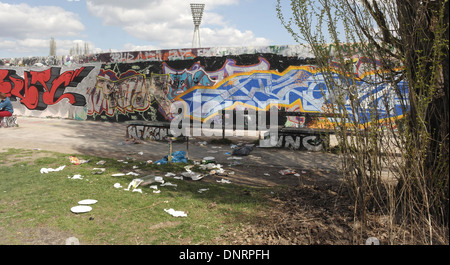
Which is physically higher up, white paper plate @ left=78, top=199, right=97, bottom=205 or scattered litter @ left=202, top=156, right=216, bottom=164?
scattered litter @ left=202, top=156, right=216, bottom=164

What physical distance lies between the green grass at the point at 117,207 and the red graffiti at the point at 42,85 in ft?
36.5

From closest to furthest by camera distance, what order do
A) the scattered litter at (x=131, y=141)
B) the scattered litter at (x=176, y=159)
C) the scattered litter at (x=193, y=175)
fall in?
the scattered litter at (x=193, y=175) < the scattered litter at (x=176, y=159) < the scattered litter at (x=131, y=141)

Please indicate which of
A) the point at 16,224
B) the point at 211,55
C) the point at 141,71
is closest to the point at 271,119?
the point at 211,55

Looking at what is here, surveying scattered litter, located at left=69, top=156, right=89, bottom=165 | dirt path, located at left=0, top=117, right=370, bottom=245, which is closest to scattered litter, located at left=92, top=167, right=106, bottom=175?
scattered litter, located at left=69, top=156, right=89, bottom=165

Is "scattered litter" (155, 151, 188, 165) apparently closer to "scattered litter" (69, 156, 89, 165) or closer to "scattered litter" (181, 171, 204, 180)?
"scattered litter" (181, 171, 204, 180)

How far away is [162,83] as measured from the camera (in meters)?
14.3

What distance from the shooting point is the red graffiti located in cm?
1634

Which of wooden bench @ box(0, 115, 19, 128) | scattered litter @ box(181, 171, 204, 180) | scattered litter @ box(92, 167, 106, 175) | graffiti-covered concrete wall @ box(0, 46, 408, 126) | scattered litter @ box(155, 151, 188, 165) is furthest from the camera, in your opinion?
graffiti-covered concrete wall @ box(0, 46, 408, 126)

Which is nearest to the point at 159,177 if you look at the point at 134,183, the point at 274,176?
the point at 134,183

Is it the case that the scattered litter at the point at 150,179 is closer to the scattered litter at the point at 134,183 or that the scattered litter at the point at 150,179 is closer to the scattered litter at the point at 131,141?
the scattered litter at the point at 134,183

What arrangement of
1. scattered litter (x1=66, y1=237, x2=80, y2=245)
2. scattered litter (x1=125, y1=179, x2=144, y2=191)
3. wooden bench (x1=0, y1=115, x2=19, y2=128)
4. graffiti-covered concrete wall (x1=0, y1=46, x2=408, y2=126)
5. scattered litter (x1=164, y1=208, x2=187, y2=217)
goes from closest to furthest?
scattered litter (x1=66, y1=237, x2=80, y2=245), scattered litter (x1=164, y1=208, x2=187, y2=217), scattered litter (x1=125, y1=179, x2=144, y2=191), wooden bench (x1=0, y1=115, x2=19, y2=128), graffiti-covered concrete wall (x1=0, y1=46, x2=408, y2=126)

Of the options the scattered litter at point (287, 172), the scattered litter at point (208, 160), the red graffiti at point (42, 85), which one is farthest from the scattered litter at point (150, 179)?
the red graffiti at point (42, 85)

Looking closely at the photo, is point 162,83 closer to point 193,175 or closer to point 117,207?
point 193,175

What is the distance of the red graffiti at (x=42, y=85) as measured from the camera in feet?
53.6
